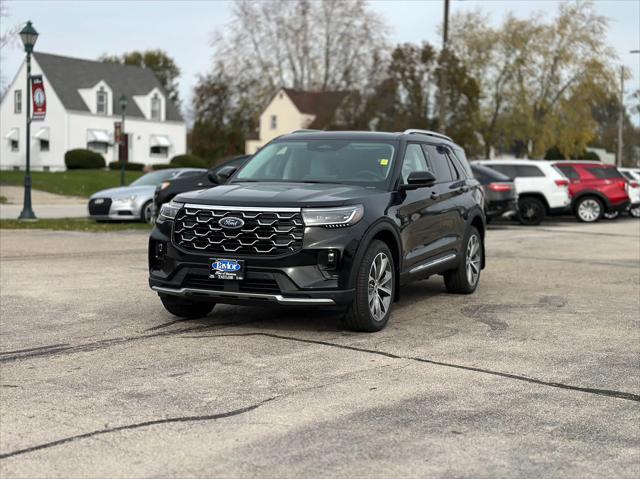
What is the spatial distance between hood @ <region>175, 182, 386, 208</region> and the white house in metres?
56.6

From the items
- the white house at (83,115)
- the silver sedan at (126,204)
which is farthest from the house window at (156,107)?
the silver sedan at (126,204)

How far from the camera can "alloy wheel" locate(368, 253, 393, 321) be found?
7645mm

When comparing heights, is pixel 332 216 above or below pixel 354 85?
below

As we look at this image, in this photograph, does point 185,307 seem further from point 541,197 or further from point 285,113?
point 285,113

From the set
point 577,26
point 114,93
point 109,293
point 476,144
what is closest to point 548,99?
point 577,26

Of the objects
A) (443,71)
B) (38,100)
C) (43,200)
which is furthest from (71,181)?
(38,100)

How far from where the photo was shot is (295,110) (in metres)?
85.6

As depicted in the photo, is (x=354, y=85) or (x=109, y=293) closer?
(x=109, y=293)

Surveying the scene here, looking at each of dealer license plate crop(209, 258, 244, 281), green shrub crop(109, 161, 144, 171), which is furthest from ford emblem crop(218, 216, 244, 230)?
green shrub crop(109, 161, 144, 171)

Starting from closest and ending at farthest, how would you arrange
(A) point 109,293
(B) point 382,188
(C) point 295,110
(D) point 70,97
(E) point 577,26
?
(B) point 382,188 → (A) point 109,293 → (E) point 577,26 → (D) point 70,97 → (C) point 295,110

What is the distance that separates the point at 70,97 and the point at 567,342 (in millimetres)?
59168

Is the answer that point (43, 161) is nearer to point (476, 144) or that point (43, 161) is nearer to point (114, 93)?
point (114, 93)

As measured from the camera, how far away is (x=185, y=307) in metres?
8.19

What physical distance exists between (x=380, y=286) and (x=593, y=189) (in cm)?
2059
